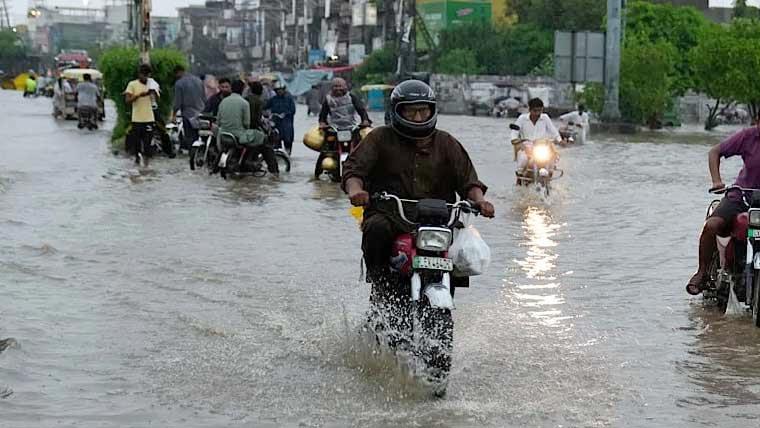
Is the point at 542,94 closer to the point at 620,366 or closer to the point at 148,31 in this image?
the point at 148,31

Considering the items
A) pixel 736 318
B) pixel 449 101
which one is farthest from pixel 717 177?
pixel 449 101

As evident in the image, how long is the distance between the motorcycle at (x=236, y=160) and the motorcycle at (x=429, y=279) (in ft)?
39.7

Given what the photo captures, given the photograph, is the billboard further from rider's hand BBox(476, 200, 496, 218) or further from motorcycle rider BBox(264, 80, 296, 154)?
rider's hand BBox(476, 200, 496, 218)

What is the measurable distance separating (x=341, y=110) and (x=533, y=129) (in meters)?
2.68

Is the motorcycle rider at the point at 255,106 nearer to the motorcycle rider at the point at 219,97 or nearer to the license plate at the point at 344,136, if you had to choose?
the motorcycle rider at the point at 219,97

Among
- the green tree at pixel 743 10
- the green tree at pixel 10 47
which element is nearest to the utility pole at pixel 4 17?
the green tree at pixel 10 47

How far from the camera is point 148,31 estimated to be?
82.4ft

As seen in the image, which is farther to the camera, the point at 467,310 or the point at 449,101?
the point at 449,101

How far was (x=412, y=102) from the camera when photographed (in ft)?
22.0

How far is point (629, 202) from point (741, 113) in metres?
52.6

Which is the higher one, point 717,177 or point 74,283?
point 717,177

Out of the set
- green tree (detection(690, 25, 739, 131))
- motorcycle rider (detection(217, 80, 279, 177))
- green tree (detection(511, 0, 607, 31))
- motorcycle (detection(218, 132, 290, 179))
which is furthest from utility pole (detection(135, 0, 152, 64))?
green tree (detection(511, 0, 607, 31))

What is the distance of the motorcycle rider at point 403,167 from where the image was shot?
6.70 metres

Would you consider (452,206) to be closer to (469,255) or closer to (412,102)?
(469,255)
